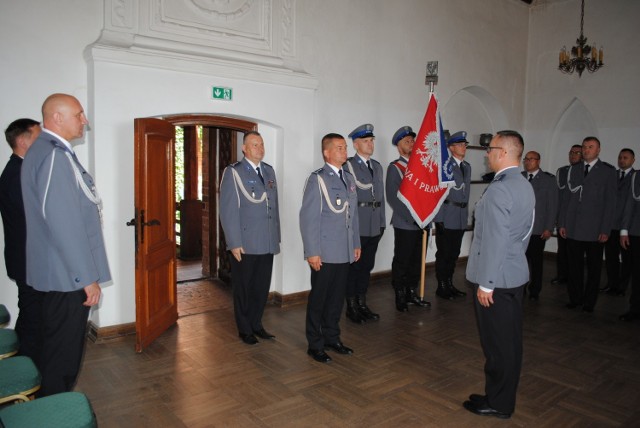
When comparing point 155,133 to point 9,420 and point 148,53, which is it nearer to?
point 148,53

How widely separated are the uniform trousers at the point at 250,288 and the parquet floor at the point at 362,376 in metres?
0.22

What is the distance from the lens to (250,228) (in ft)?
13.5

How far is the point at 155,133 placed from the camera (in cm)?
402

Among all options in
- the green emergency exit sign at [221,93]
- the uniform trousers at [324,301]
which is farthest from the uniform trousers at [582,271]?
the green emergency exit sign at [221,93]

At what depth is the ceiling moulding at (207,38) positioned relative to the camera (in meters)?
4.16

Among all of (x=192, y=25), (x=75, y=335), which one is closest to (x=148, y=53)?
(x=192, y=25)

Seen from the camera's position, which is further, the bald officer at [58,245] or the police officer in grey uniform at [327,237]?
the police officer in grey uniform at [327,237]

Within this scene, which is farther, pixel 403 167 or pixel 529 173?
pixel 529 173

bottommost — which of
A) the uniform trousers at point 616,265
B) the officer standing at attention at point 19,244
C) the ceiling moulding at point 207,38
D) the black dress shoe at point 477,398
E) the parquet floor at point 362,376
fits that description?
the parquet floor at point 362,376

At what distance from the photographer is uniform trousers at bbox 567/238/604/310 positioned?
5176 mm

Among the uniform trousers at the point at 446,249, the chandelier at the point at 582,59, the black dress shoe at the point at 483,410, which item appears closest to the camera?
the black dress shoe at the point at 483,410

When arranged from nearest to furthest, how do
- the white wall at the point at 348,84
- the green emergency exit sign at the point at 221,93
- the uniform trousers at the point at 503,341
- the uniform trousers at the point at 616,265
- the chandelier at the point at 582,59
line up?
the uniform trousers at the point at 503,341, the white wall at the point at 348,84, the green emergency exit sign at the point at 221,93, the uniform trousers at the point at 616,265, the chandelier at the point at 582,59

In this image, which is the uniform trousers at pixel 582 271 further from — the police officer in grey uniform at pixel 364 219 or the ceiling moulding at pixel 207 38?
the ceiling moulding at pixel 207 38

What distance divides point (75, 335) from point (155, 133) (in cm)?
206
